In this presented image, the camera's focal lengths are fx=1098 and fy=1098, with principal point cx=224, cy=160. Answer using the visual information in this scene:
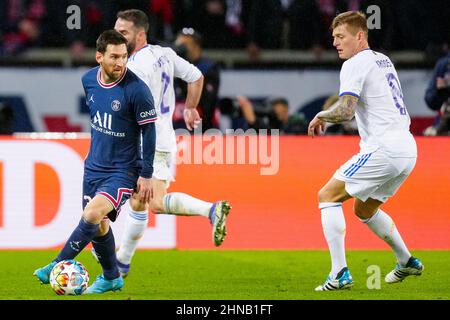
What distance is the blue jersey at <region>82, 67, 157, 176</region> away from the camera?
23.2 feet

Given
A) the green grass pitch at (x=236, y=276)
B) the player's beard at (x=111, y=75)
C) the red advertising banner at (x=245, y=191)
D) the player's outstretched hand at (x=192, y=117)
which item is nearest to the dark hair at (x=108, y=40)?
the player's beard at (x=111, y=75)

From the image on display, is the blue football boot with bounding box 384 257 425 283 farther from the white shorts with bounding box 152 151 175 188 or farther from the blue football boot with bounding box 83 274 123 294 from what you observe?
the blue football boot with bounding box 83 274 123 294

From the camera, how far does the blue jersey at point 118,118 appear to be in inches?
279

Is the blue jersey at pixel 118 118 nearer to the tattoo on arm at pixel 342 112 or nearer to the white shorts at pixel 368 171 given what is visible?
the tattoo on arm at pixel 342 112

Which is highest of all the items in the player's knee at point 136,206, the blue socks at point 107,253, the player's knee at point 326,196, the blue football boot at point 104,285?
the player's knee at point 326,196

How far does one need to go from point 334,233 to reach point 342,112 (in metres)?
0.83

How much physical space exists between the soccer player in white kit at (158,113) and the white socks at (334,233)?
1.03m

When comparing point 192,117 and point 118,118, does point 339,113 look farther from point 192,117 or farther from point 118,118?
point 192,117

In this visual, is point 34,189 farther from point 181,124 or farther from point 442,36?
point 442,36

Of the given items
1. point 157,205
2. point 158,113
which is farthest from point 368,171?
point 158,113

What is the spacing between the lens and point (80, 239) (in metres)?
6.89
